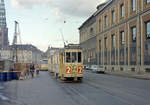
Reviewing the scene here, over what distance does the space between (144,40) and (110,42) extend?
57.2 ft

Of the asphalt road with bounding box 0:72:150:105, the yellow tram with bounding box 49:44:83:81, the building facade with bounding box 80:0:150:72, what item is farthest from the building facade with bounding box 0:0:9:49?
the asphalt road with bounding box 0:72:150:105

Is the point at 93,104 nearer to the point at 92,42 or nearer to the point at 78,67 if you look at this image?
the point at 78,67

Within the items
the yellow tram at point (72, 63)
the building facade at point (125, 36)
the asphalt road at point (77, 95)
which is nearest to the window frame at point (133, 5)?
the building facade at point (125, 36)

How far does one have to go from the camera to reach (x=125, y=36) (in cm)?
4481

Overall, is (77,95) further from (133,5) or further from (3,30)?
(3,30)

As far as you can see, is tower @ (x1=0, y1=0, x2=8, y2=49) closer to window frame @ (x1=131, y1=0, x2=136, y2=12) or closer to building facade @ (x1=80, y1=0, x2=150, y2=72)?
building facade @ (x1=80, y1=0, x2=150, y2=72)

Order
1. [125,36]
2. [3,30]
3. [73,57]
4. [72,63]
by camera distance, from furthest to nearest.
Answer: [3,30] < [125,36] < [73,57] < [72,63]

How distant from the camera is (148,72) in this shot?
34906 millimetres

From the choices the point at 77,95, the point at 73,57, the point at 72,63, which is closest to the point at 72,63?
the point at 72,63

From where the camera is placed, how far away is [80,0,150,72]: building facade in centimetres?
3716

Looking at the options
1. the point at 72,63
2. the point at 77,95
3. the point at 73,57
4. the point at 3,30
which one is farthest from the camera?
the point at 3,30

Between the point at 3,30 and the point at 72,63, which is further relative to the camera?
the point at 3,30

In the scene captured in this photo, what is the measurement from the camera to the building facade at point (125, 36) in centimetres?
3716

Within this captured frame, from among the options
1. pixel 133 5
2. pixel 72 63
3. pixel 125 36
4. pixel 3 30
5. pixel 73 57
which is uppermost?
pixel 3 30
